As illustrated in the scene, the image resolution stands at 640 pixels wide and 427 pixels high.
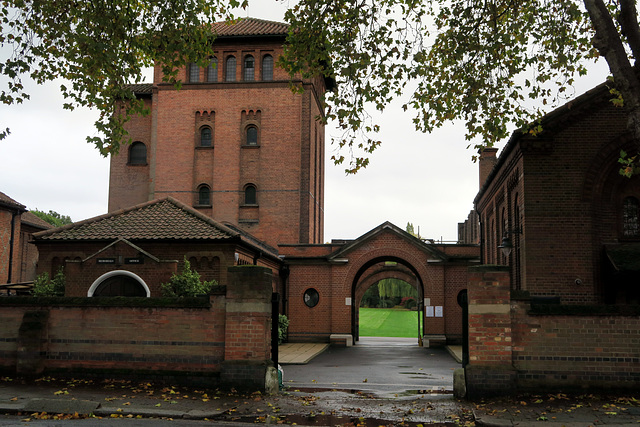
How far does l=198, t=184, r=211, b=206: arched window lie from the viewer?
122 ft

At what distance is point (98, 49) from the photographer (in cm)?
1191

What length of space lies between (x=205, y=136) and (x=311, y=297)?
11826 millimetres

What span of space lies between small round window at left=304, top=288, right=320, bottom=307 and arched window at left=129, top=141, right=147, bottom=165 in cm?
1359

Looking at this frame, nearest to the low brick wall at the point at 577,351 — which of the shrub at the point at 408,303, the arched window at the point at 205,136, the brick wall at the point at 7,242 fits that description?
the arched window at the point at 205,136

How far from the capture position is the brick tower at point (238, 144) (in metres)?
36.4

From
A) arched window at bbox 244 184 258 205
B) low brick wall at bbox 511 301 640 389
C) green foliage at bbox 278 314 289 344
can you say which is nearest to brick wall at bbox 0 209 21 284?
arched window at bbox 244 184 258 205

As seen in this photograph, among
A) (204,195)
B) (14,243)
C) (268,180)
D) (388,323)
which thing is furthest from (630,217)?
(388,323)

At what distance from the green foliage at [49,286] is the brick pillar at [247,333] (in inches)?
410

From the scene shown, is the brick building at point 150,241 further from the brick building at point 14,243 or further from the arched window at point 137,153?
the arched window at point 137,153

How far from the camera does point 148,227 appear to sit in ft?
72.0

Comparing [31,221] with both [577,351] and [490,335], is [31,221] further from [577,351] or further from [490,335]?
[577,351]

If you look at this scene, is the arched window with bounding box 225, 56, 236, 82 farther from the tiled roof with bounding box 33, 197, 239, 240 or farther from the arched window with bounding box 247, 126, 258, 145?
the tiled roof with bounding box 33, 197, 239, 240

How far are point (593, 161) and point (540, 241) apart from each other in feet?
9.34

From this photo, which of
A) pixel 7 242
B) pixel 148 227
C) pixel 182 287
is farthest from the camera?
pixel 7 242
